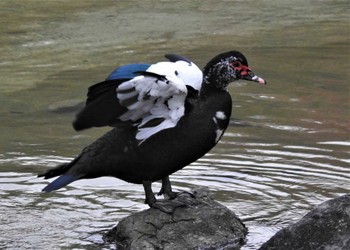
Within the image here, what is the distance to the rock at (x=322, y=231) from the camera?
5.52 m

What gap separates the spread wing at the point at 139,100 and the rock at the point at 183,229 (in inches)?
21.3

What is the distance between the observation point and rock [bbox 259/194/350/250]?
217 inches

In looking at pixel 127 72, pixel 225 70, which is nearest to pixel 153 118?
pixel 127 72

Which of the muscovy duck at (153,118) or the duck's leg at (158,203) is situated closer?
the muscovy duck at (153,118)

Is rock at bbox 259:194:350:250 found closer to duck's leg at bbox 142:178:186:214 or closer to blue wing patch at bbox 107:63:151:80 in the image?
duck's leg at bbox 142:178:186:214

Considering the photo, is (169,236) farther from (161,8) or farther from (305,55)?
(161,8)

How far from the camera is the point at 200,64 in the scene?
36.7 ft

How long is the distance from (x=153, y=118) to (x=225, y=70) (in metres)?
0.54

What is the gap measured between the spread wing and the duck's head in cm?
24

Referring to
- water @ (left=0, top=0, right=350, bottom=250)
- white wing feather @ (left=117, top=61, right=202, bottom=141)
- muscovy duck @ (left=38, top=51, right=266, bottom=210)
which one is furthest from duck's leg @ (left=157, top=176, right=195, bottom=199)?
white wing feather @ (left=117, top=61, right=202, bottom=141)

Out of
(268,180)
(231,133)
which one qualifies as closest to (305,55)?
(231,133)

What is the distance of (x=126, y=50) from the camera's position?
39.8 ft

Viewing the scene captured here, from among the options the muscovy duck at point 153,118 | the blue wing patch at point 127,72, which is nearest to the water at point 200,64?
the muscovy duck at point 153,118

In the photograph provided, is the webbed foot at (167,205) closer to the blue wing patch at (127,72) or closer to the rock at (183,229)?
the rock at (183,229)
